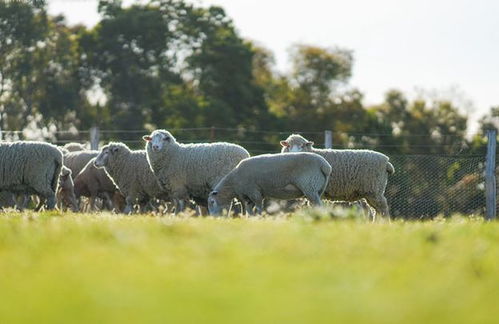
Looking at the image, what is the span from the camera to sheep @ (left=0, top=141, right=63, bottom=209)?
636 inches

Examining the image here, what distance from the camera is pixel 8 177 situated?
642 inches

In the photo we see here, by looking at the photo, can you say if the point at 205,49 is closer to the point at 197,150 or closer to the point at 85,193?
the point at 85,193

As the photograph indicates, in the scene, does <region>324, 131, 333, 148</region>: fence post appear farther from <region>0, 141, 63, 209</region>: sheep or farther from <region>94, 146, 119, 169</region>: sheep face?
<region>0, 141, 63, 209</region>: sheep

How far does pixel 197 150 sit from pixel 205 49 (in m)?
31.6

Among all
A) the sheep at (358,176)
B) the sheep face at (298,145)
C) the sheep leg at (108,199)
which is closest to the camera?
the sheep at (358,176)

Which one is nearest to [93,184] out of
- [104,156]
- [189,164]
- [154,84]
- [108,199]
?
[108,199]

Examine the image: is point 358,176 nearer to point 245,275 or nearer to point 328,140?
point 328,140

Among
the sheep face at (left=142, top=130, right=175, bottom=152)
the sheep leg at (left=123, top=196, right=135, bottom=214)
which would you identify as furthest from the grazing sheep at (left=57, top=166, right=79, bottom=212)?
the sheep face at (left=142, top=130, right=175, bottom=152)

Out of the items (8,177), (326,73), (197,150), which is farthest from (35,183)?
A: (326,73)

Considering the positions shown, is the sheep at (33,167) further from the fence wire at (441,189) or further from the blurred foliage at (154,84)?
the blurred foliage at (154,84)

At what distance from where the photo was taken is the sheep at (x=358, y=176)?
51.2ft

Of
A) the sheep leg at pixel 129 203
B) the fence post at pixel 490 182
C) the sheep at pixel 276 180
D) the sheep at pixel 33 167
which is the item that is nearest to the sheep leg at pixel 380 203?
the sheep at pixel 276 180

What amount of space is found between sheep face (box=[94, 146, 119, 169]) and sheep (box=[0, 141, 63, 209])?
1.67 m

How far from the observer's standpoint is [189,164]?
1596 centimetres
